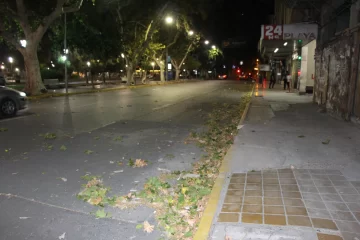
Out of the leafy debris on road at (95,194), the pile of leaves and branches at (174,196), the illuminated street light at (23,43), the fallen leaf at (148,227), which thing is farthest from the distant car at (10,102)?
the illuminated street light at (23,43)

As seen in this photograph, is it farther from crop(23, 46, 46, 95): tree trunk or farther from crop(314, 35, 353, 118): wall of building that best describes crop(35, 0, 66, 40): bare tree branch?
crop(314, 35, 353, 118): wall of building

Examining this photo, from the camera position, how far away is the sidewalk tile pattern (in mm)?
4137

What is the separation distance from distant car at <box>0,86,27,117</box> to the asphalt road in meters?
0.46

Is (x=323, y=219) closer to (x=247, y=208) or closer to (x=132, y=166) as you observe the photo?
(x=247, y=208)

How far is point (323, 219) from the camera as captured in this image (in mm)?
4195

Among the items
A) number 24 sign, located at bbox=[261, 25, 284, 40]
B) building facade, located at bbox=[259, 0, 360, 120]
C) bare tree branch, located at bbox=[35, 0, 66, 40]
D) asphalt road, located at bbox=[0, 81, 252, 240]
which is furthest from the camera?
bare tree branch, located at bbox=[35, 0, 66, 40]

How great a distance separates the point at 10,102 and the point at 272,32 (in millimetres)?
13141

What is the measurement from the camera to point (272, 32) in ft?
58.0

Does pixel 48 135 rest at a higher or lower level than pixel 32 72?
lower

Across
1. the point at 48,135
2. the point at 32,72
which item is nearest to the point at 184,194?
the point at 48,135

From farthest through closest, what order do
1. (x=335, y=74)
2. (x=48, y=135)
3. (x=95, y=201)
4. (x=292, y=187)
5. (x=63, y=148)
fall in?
(x=335, y=74) → (x=48, y=135) → (x=63, y=148) → (x=292, y=187) → (x=95, y=201)

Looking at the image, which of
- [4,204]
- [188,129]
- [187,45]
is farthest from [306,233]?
[187,45]

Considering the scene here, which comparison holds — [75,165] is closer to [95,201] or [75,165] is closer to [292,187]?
[95,201]

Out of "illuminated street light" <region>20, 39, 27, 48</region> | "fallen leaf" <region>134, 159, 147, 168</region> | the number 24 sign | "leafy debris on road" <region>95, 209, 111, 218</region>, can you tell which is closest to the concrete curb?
"leafy debris on road" <region>95, 209, 111, 218</region>
